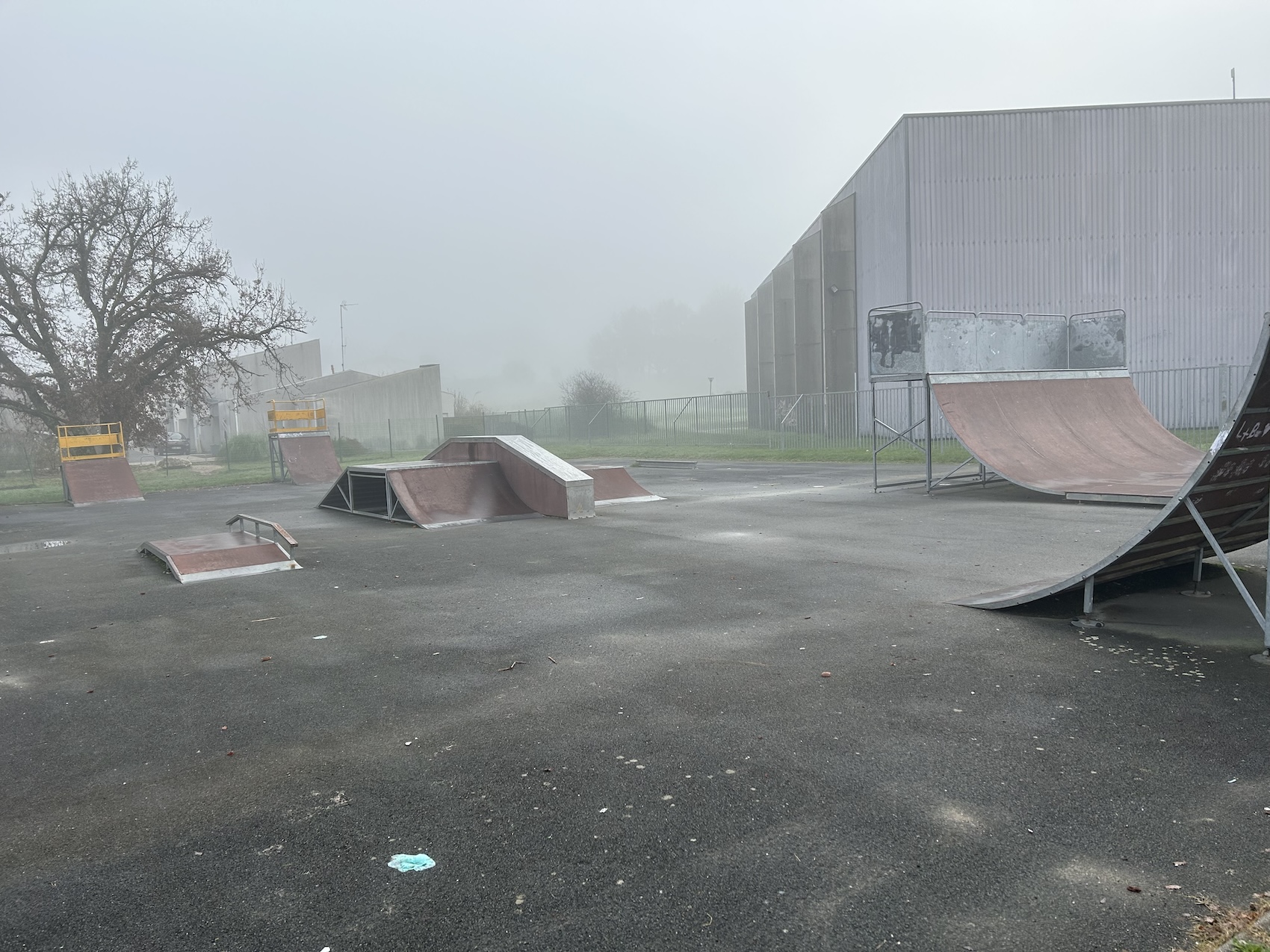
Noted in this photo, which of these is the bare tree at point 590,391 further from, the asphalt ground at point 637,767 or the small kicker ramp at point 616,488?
the asphalt ground at point 637,767

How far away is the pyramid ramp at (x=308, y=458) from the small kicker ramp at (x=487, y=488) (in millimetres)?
12077

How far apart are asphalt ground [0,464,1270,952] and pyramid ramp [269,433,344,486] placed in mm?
18842

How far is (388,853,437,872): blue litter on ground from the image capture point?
2.93 metres

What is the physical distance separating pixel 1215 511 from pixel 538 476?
9491 millimetres

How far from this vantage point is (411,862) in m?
2.97

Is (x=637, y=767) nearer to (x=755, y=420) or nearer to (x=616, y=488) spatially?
(x=616, y=488)

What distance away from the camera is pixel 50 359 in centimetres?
2744

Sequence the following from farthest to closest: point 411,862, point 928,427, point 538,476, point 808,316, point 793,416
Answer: point 808,316
point 793,416
point 928,427
point 538,476
point 411,862

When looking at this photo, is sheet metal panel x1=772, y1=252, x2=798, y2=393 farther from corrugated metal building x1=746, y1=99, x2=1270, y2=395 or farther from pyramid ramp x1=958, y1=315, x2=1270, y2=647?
pyramid ramp x1=958, y1=315, x2=1270, y2=647

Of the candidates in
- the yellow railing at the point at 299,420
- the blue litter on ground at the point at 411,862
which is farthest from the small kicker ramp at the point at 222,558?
the yellow railing at the point at 299,420

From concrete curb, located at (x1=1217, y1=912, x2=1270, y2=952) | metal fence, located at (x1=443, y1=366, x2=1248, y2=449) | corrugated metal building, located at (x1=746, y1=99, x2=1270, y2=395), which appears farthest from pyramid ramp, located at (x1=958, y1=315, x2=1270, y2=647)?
corrugated metal building, located at (x1=746, y1=99, x2=1270, y2=395)

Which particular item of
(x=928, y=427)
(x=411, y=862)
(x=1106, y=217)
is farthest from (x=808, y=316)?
(x=411, y=862)

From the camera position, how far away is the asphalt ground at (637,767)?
8.68 feet

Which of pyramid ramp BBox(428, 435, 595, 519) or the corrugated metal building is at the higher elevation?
the corrugated metal building
